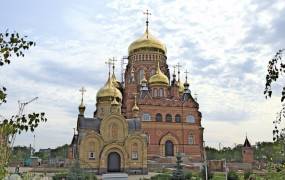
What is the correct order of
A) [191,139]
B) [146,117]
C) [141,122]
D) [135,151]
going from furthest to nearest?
[191,139], [146,117], [141,122], [135,151]

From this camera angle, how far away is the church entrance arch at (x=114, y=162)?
138ft

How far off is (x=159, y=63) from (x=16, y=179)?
43259mm

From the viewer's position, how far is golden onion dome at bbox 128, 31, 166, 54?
5669 centimetres

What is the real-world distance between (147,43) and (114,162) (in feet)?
68.5

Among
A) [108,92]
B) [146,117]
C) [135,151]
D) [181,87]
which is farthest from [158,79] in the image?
[135,151]

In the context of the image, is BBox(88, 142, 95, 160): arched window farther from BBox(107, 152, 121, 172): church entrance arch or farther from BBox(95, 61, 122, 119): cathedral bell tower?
BBox(95, 61, 122, 119): cathedral bell tower

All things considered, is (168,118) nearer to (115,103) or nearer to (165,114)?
Result: (165,114)

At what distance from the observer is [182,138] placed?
1971 inches

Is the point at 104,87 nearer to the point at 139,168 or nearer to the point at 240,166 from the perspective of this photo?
the point at 139,168

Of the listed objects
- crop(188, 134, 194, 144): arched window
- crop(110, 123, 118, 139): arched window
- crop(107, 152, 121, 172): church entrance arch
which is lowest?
crop(107, 152, 121, 172): church entrance arch

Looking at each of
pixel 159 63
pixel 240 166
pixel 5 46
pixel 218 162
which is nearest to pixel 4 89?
pixel 5 46

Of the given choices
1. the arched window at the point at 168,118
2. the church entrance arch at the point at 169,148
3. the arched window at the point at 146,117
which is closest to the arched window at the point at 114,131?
the arched window at the point at 146,117

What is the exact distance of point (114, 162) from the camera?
139ft

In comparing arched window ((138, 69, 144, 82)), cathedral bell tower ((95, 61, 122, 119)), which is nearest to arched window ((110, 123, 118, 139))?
cathedral bell tower ((95, 61, 122, 119))
